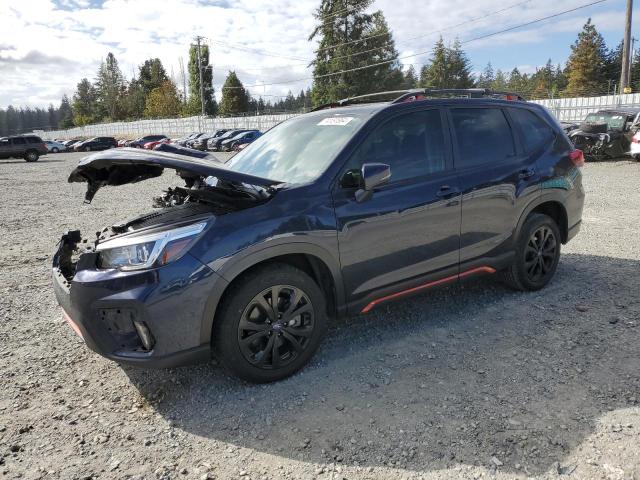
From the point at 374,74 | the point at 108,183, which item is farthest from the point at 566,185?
the point at 374,74

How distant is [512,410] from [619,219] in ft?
21.0

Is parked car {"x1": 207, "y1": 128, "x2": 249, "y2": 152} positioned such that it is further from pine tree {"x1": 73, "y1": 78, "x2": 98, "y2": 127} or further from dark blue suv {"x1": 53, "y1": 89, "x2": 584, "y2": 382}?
pine tree {"x1": 73, "y1": 78, "x2": 98, "y2": 127}

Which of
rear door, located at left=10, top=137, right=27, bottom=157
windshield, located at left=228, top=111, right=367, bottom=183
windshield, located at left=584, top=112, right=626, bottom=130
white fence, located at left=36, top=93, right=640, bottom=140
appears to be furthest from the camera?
rear door, located at left=10, top=137, right=27, bottom=157

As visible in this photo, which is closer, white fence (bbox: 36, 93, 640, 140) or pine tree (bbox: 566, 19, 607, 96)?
white fence (bbox: 36, 93, 640, 140)

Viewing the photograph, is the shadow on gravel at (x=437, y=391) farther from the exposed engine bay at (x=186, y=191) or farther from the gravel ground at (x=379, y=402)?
the exposed engine bay at (x=186, y=191)

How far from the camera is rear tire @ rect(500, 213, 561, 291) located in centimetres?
454

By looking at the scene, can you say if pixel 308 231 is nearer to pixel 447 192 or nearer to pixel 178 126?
pixel 447 192

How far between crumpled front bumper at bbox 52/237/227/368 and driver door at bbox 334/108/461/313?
1.02 meters

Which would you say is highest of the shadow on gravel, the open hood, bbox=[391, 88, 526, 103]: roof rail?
bbox=[391, 88, 526, 103]: roof rail

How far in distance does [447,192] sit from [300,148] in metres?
1.22

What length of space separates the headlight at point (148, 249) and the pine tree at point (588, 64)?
70659 millimetres

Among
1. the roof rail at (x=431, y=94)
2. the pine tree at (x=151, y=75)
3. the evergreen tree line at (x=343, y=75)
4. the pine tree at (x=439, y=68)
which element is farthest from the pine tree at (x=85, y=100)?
the roof rail at (x=431, y=94)

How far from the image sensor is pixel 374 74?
171 feet

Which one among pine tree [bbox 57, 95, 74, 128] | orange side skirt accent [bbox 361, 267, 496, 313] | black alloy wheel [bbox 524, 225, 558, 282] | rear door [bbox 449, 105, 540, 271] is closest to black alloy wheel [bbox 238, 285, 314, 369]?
orange side skirt accent [bbox 361, 267, 496, 313]
